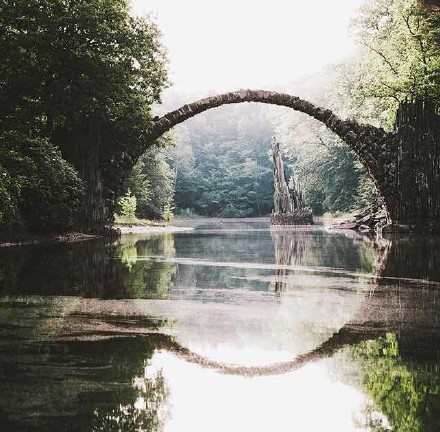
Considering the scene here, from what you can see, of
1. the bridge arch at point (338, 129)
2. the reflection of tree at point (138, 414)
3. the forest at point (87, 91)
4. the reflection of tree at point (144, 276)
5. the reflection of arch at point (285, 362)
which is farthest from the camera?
the bridge arch at point (338, 129)

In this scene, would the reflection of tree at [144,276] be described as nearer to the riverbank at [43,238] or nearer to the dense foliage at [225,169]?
the riverbank at [43,238]

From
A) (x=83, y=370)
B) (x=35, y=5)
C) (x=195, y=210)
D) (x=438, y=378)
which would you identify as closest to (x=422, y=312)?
(x=438, y=378)

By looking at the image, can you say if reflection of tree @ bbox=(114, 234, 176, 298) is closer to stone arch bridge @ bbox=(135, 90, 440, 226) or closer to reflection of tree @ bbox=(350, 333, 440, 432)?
reflection of tree @ bbox=(350, 333, 440, 432)

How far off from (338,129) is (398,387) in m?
20.0

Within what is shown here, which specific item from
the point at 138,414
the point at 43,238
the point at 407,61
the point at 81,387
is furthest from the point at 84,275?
the point at 407,61

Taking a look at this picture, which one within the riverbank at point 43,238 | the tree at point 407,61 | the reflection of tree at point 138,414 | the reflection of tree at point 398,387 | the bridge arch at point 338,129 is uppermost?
the tree at point 407,61

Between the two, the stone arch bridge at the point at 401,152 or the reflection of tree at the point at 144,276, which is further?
the stone arch bridge at the point at 401,152

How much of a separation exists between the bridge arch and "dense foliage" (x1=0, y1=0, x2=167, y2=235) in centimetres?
141

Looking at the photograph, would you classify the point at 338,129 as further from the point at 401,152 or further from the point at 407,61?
the point at 407,61

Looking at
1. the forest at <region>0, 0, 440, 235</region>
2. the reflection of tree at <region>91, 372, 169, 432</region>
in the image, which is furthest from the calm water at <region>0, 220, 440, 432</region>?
the forest at <region>0, 0, 440, 235</region>

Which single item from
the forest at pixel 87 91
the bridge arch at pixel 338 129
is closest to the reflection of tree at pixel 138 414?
the forest at pixel 87 91

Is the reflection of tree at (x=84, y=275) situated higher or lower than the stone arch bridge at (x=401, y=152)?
lower

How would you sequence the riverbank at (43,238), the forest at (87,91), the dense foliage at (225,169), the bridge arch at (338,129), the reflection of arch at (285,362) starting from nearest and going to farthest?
A: the reflection of arch at (285,362) → the riverbank at (43,238) → the forest at (87,91) → the bridge arch at (338,129) → the dense foliage at (225,169)

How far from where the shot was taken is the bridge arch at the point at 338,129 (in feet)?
69.9
